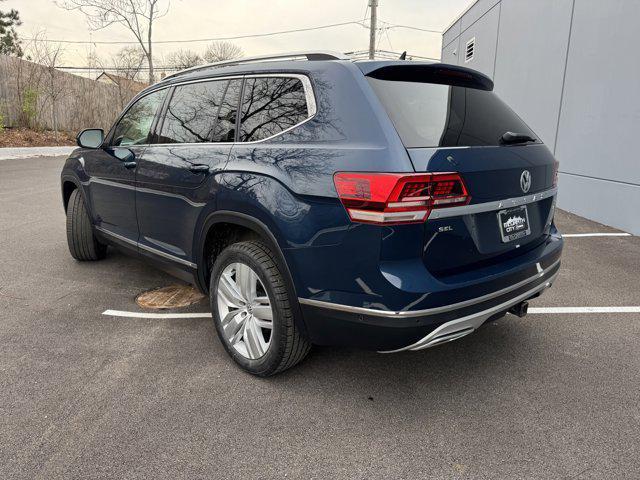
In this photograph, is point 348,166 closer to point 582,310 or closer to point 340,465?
point 340,465

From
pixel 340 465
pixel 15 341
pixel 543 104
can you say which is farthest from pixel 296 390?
pixel 543 104

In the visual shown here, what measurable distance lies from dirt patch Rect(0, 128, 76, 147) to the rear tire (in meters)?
14.3

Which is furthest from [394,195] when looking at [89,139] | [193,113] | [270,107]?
[89,139]

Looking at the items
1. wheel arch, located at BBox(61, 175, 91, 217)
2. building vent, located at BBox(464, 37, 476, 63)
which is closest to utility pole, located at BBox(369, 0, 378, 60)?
building vent, located at BBox(464, 37, 476, 63)

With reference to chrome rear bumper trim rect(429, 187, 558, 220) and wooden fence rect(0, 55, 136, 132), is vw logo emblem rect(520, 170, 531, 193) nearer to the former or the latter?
chrome rear bumper trim rect(429, 187, 558, 220)

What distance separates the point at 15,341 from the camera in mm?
3285

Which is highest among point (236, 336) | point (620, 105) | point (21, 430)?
point (620, 105)

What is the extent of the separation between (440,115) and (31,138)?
19571mm

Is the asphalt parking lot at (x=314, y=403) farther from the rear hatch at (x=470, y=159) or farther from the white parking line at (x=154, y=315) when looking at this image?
the rear hatch at (x=470, y=159)

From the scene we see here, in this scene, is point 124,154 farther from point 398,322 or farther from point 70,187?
point 398,322

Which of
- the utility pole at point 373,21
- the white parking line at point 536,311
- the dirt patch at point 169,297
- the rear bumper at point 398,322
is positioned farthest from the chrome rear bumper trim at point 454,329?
the utility pole at point 373,21

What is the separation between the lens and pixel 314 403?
2.62m

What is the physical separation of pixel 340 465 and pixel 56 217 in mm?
6731

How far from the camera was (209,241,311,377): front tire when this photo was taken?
101 inches
